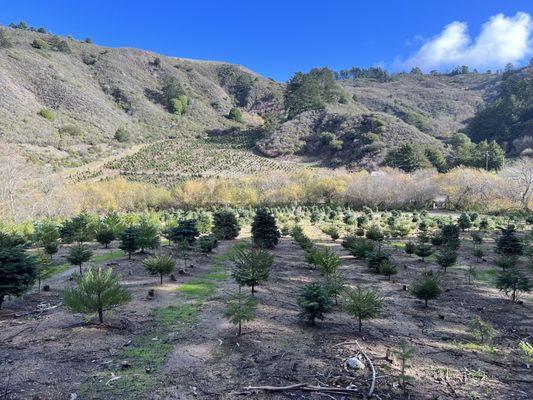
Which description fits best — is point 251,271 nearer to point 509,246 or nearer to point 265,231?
point 265,231

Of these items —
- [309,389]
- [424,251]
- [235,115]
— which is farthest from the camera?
A: [235,115]

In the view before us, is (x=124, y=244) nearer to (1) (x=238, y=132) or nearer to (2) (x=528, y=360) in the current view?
(2) (x=528, y=360)

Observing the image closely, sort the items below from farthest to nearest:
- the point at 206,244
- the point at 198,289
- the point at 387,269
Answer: the point at 206,244 → the point at 387,269 → the point at 198,289

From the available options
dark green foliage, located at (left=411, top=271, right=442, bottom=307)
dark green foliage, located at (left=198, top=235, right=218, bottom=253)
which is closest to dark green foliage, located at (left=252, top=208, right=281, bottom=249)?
dark green foliage, located at (left=198, top=235, right=218, bottom=253)

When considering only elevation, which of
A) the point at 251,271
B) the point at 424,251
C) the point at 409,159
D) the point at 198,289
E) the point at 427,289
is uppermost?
the point at 409,159

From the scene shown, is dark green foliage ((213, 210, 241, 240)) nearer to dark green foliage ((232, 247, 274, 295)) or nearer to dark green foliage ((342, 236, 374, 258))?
dark green foliage ((342, 236, 374, 258))

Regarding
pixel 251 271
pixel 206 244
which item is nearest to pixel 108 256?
pixel 206 244

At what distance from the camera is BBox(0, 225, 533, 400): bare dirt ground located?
19.6 ft

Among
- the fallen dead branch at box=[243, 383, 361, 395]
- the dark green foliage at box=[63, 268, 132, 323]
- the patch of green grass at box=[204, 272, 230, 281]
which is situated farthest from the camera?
the patch of green grass at box=[204, 272, 230, 281]

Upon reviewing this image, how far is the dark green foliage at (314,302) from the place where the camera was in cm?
850

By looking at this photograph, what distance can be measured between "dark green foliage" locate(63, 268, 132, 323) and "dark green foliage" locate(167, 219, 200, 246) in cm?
1065

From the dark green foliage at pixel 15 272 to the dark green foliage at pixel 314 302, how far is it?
6705mm

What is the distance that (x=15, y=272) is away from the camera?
9078 mm

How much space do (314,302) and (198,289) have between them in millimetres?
4672
